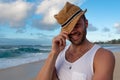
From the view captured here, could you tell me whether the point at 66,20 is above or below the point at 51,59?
above

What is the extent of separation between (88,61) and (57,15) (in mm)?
442

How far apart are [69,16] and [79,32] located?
0.15 m

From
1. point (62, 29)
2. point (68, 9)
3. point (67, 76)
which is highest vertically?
point (68, 9)

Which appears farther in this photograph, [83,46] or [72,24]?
[83,46]

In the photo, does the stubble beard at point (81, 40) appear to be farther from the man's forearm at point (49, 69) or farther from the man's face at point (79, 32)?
the man's forearm at point (49, 69)

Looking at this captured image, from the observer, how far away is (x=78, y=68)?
2.13 meters

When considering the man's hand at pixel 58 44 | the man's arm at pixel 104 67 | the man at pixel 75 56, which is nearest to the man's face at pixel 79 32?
the man at pixel 75 56

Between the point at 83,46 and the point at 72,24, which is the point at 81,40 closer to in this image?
the point at 83,46

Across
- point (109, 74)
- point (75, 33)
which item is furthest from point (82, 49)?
point (109, 74)

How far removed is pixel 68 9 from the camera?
2207 millimetres

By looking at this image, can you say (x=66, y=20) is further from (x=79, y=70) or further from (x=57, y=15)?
(x=79, y=70)

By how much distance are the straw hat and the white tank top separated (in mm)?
247

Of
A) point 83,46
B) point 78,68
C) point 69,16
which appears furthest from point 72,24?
point 78,68

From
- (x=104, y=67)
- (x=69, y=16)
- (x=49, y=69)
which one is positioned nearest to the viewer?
(x=104, y=67)
